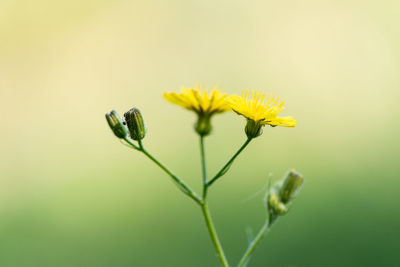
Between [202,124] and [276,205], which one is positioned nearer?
[276,205]

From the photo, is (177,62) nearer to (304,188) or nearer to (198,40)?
(198,40)

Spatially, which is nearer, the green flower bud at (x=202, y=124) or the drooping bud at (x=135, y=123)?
the drooping bud at (x=135, y=123)

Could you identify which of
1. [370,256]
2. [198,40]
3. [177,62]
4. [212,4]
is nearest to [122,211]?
[370,256]

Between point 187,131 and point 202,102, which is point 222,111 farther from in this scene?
point 187,131

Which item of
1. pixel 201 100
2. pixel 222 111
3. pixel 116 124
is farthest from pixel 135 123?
pixel 222 111

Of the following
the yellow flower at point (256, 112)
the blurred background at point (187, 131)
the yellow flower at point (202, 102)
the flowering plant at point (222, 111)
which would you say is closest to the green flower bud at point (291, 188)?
the flowering plant at point (222, 111)

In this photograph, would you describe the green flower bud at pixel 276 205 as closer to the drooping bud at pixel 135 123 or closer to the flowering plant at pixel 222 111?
the flowering plant at pixel 222 111
